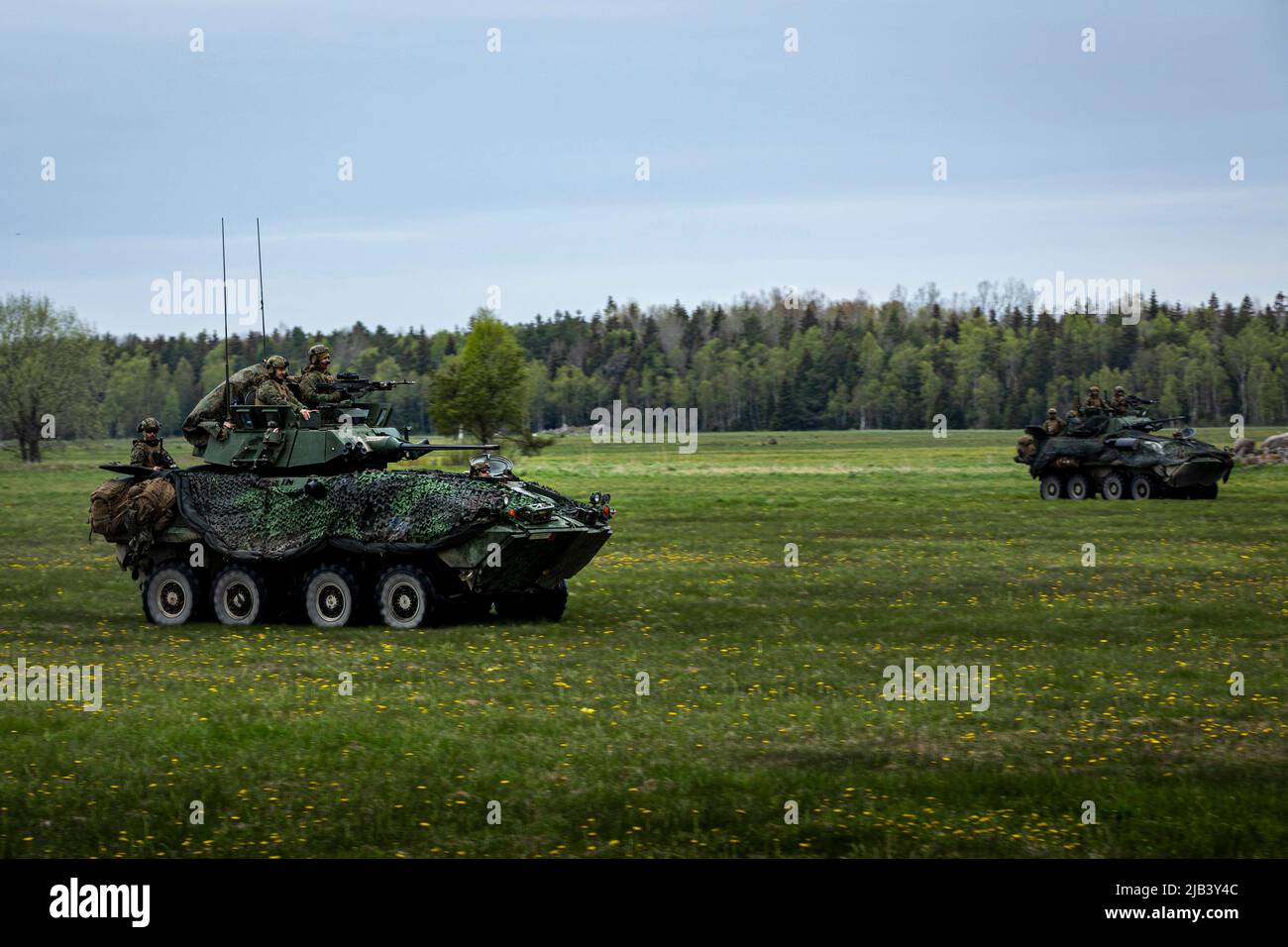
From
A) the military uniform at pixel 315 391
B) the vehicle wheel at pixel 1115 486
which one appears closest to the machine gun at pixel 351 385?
the military uniform at pixel 315 391

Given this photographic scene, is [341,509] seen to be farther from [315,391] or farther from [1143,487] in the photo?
[1143,487]

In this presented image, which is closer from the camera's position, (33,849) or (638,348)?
(33,849)

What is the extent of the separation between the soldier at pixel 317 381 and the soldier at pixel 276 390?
0.58 ft

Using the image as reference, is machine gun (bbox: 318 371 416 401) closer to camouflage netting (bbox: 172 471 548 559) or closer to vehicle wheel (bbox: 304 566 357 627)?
camouflage netting (bbox: 172 471 548 559)

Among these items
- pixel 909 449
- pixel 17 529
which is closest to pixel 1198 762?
pixel 17 529

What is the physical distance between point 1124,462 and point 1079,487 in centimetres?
203

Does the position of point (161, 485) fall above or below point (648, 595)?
above

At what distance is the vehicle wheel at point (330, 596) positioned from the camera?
2078 centimetres

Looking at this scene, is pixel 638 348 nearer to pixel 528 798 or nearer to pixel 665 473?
pixel 665 473

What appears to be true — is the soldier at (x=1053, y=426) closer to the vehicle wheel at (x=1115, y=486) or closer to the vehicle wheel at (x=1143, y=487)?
the vehicle wheel at (x=1115, y=486)

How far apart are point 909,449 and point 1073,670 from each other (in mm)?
88738

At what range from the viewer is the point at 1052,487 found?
5031 cm

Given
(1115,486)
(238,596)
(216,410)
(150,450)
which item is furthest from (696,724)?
(1115,486)
